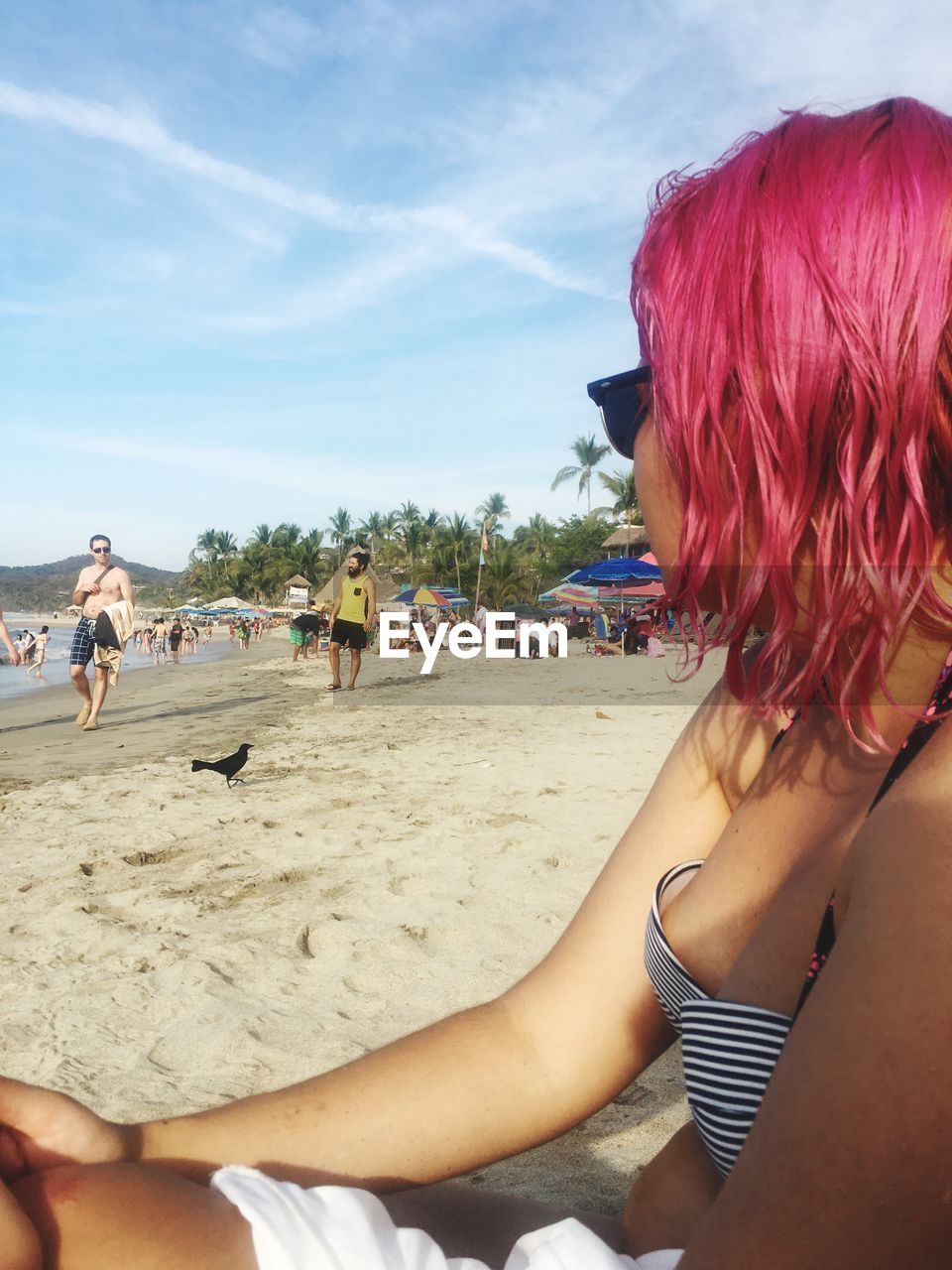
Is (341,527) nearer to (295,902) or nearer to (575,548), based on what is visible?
(575,548)

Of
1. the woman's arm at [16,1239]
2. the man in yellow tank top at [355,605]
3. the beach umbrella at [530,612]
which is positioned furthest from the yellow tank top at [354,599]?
the beach umbrella at [530,612]

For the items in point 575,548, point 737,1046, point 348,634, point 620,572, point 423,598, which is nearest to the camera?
point 737,1046

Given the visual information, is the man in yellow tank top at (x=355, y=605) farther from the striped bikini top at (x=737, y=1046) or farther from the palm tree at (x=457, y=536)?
the palm tree at (x=457, y=536)

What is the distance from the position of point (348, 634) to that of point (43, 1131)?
10.5 m

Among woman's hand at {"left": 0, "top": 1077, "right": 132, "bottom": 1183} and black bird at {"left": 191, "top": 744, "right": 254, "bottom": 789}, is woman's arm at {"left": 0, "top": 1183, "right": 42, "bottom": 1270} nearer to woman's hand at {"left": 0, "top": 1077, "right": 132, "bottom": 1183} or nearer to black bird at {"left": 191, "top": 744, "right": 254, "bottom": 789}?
woman's hand at {"left": 0, "top": 1077, "right": 132, "bottom": 1183}

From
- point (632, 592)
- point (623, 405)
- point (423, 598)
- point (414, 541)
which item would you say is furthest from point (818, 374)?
point (414, 541)

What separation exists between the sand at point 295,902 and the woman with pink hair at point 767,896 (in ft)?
2.61

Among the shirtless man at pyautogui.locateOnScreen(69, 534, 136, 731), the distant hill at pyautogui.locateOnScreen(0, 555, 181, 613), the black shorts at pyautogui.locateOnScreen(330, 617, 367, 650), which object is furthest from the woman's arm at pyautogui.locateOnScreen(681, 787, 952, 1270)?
Answer: the distant hill at pyautogui.locateOnScreen(0, 555, 181, 613)

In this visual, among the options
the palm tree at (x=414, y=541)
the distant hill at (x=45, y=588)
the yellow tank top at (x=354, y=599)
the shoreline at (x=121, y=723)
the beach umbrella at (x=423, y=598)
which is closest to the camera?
the shoreline at (x=121, y=723)

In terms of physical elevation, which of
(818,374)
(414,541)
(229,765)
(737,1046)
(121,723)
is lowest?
(121,723)

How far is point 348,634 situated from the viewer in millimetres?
11344

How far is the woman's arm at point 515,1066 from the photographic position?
1017 mm

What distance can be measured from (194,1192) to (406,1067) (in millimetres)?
349

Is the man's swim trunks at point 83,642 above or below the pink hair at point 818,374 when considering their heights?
below
